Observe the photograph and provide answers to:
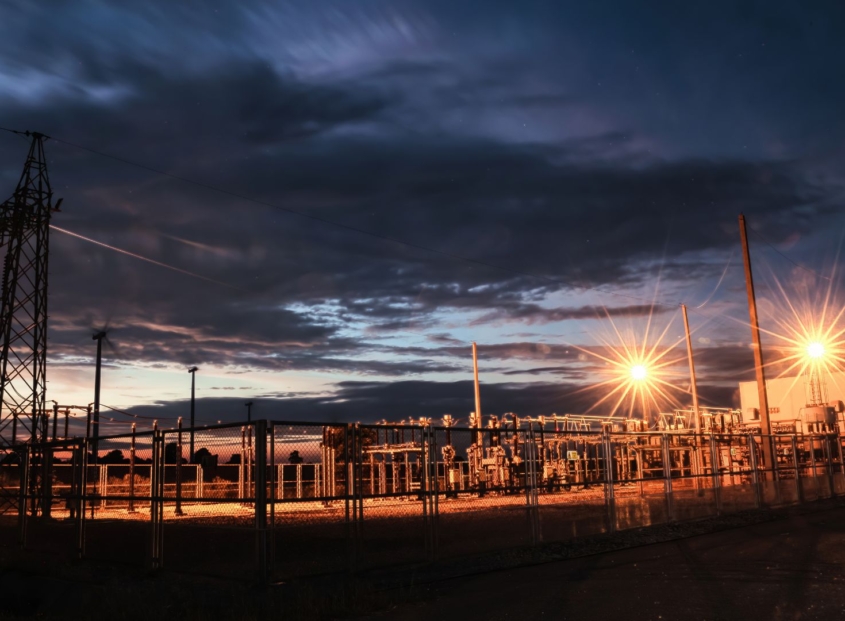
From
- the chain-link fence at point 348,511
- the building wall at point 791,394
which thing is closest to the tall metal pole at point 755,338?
the chain-link fence at point 348,511

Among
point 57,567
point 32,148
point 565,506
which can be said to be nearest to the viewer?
point 57,567

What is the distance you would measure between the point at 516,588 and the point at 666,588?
2.06 m

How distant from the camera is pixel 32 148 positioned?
28.5 meters

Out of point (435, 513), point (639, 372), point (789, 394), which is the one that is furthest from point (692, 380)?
point (435, 513)

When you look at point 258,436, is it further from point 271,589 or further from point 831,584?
point 831,584

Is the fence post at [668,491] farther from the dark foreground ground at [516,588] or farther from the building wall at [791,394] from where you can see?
the building wall at [791,394]

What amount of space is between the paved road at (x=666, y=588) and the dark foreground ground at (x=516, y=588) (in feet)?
0.07

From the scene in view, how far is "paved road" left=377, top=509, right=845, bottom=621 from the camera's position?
9.35m

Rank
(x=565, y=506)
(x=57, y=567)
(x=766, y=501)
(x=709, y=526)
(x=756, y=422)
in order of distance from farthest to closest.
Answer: (x=756, y=422) → (x=766, y=501) → (x=709, y=526) → (x=565, y=506) → (x=57, y=567)

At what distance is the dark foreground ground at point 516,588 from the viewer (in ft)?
31.2

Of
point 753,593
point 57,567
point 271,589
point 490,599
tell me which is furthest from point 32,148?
point 753,593

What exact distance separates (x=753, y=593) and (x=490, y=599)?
338 centimetres

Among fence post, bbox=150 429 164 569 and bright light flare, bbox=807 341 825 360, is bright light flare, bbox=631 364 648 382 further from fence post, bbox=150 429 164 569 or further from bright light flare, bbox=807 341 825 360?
fence post, bbox=150 429 164 569

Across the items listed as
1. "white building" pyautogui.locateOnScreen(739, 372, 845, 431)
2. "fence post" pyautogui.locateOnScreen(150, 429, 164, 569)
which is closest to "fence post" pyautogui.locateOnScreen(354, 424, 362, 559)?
"fence post" pyautogui.locateOnScreen(150, 429, 164, 569)
